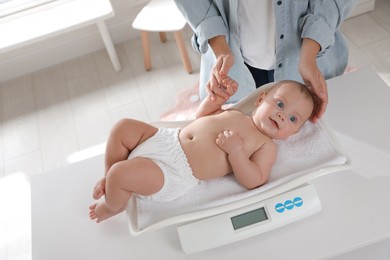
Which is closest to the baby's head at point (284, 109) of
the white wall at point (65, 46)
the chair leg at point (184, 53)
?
the chair leg at point (184, 53)

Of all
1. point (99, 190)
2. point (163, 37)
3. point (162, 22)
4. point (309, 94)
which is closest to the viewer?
point (99, 190)

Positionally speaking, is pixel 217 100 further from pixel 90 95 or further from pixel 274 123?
pixel 90 95

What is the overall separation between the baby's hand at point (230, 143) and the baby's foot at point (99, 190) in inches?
12.0

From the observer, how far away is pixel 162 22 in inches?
102

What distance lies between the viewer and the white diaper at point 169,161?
1.00m

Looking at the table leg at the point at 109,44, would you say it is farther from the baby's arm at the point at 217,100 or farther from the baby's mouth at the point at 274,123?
the baby's mouth at the point at 274,123

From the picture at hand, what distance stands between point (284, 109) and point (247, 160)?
0.72 feet

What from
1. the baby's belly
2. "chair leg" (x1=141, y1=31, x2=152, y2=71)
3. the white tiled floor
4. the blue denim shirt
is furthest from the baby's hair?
"chair leg" (x1=141, y1=31, x2=152, y2=71)

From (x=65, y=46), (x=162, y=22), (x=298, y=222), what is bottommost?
(x=65, y=46)

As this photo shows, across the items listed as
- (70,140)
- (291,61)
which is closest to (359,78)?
(291,61)

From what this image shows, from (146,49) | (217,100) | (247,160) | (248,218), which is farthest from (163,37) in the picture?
(248,218)

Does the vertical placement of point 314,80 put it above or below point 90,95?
above

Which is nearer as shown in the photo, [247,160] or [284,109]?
[247,160]

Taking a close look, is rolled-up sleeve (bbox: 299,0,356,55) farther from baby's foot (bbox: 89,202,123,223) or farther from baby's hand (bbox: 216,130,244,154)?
baby's foot (bbox: 89,202,123,223)
